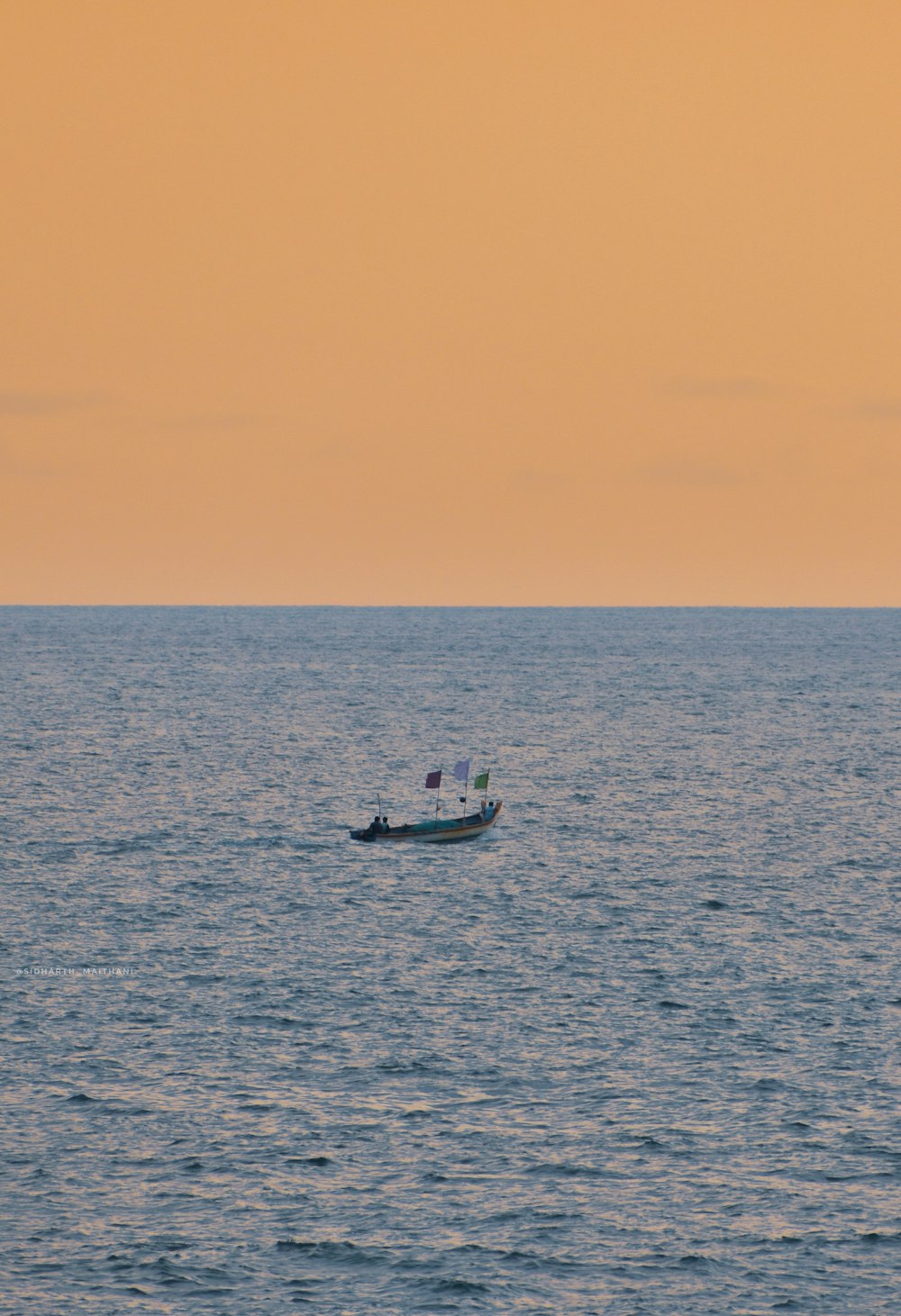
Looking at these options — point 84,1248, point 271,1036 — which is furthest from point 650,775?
point 84,1248

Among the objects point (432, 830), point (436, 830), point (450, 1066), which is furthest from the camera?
point (436, 830)

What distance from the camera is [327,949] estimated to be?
61.0 m

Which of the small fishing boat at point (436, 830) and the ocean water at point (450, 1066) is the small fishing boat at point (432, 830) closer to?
the small fishing boat at point (436, 830)

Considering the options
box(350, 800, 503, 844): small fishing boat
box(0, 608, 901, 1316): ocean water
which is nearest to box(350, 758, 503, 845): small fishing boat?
box(350, 800, 503, 844): small fishing boat

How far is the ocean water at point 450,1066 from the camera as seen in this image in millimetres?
34531

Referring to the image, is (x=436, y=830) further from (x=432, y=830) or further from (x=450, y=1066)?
(x=450, y=1066)

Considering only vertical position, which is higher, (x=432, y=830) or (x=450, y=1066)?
(x=432, y=830)

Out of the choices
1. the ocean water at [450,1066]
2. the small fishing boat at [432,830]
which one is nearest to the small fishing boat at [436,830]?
the small fishing boat at [432,830]

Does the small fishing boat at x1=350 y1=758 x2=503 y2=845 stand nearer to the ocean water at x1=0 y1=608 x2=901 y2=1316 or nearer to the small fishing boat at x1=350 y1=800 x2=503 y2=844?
the small fishing boat at x1=350 y1=800 x2=503 y2=844

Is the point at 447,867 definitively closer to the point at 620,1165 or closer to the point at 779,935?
the point at 779,935

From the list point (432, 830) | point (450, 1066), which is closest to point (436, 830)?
point (432, 830)

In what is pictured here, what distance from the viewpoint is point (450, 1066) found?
4644 cm

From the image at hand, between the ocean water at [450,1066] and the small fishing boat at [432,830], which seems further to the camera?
the small fishing boat at [432,830]

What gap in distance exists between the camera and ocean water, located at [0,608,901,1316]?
113ft
